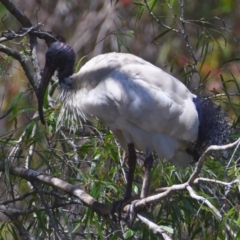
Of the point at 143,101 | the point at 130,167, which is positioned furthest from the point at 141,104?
the point at 130,167

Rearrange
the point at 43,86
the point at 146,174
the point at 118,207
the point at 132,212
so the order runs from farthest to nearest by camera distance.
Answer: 1. the point at 43,86
2. the point at 146,174
3. the point at 118,207
4. the point at 132,212

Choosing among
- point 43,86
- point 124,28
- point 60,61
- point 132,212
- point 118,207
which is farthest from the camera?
point 124,28

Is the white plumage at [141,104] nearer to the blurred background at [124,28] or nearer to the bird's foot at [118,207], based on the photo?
the bird's foot at [118,207]

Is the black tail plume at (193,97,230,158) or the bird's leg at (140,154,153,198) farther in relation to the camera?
the black tail plume at (193,97,230,158)

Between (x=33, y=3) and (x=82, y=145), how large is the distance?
101 inches

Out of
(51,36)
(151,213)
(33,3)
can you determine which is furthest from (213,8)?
(151,213)

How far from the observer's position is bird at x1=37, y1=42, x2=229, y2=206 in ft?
11.3

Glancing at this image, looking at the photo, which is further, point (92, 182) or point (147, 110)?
point (147, 110)

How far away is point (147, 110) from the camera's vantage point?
11.3ft

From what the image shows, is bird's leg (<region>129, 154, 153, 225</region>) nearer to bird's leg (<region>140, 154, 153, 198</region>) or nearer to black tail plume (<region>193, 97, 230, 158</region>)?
bird's leg (<region>140, 154, 153, 198</region>)

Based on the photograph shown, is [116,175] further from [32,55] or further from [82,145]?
[32,55]

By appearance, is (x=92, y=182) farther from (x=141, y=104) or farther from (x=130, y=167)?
(x=141, y=104)

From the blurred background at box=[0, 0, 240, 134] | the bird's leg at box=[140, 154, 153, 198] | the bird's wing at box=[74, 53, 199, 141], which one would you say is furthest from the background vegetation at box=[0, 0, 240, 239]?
the blurred background at box=[0, 0, 240, 134]

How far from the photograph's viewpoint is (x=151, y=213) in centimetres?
324
